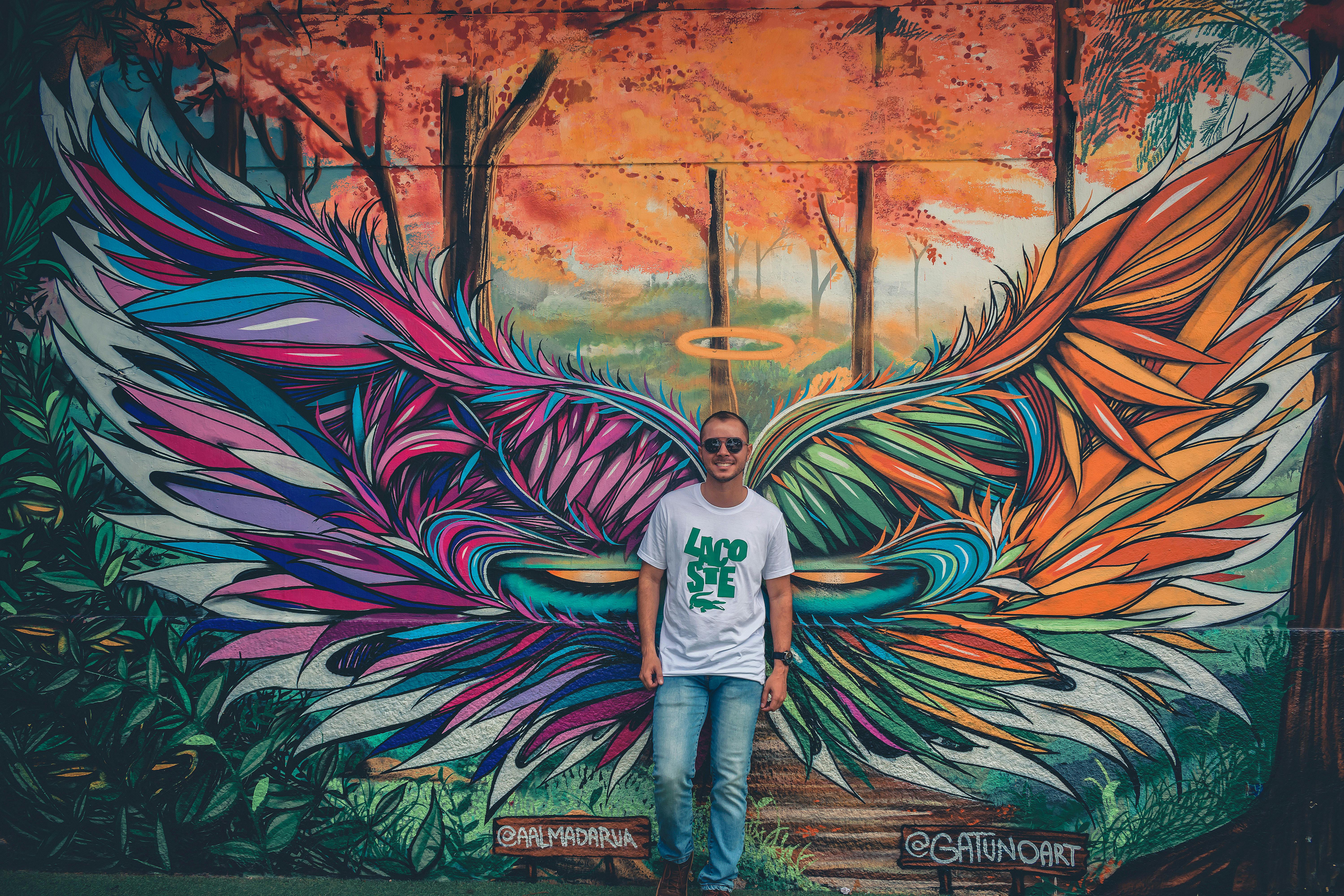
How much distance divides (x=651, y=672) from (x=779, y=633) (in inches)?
21.0

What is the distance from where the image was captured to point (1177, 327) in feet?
10.1

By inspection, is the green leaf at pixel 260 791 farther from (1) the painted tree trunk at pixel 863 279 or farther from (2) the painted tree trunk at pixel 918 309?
(2) the painted tree trunk at pixel 918 309

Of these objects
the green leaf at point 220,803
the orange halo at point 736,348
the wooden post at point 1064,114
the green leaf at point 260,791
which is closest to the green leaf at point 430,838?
the green leaf at point 260,791

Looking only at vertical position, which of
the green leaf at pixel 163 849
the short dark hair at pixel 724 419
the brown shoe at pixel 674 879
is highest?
the short dark hair at pixel 724 419

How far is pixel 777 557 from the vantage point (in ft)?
9.11

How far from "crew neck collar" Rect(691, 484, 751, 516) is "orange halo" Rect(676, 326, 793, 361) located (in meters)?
0.66

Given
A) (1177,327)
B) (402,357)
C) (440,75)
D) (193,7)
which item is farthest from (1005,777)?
(193,7)

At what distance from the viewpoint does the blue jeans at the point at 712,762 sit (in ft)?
8.65

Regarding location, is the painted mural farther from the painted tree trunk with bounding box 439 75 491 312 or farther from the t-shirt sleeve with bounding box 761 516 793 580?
the t-shirt sleeve with bounding box 761 516 793 580

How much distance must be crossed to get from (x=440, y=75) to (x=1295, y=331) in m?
3.96

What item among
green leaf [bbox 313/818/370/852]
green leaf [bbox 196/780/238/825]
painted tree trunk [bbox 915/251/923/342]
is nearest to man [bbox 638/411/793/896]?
painted tree trunk [bbox 915/251/923/342]

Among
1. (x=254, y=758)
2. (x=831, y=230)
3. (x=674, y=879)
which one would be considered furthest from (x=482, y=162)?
(x=674, y=879)

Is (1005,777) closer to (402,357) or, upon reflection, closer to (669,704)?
(669,704)

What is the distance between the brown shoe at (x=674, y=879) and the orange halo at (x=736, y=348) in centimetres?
205
